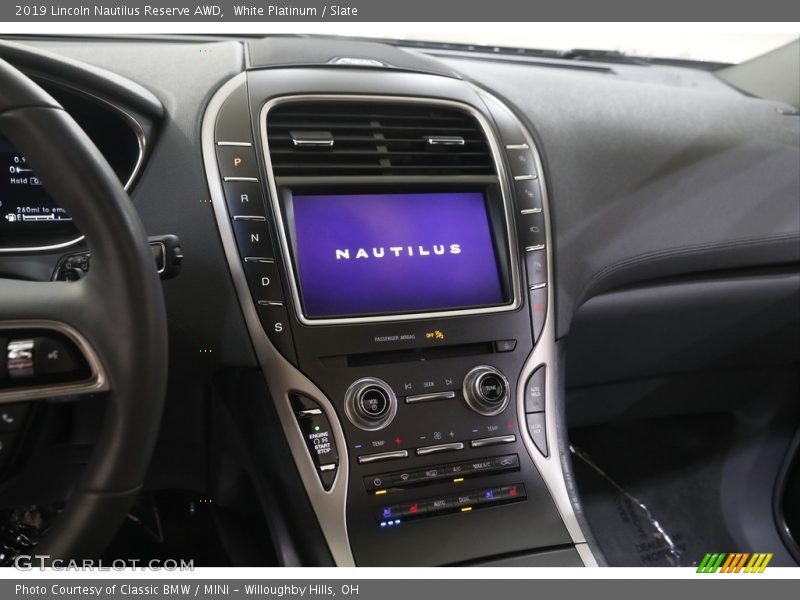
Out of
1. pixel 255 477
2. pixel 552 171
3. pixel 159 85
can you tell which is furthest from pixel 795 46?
pixel 255 477

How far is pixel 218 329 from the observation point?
1087 millimetres

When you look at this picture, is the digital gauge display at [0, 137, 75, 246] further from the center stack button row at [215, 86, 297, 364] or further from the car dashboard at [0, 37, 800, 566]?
the center stack button row at [215, 86, 297, 364]

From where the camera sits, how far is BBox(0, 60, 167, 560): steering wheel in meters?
0.73

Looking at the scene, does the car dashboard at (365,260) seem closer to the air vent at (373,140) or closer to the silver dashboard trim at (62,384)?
the air vent at (373,140)

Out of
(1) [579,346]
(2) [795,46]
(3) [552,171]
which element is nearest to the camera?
(3) [552,171]

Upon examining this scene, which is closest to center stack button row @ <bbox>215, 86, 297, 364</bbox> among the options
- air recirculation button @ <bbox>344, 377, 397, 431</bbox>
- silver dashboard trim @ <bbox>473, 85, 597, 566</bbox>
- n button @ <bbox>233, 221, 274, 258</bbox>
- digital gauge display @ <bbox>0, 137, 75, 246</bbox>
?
n button @ <bbox>233, 221, 274, 258</bbox>

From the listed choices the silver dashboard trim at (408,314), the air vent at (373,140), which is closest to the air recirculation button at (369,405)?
the silver dashboard trim at (408,314)

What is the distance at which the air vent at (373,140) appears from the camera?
114 cm

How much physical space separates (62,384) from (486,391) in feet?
2.05

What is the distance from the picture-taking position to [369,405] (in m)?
1.07

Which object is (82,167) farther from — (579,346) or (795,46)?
(795,46)

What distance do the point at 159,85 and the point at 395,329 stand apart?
1.80 ft

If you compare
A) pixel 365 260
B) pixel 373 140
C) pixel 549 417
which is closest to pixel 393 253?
pixel 365 260

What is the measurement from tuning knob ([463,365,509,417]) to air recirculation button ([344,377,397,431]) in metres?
0.13
